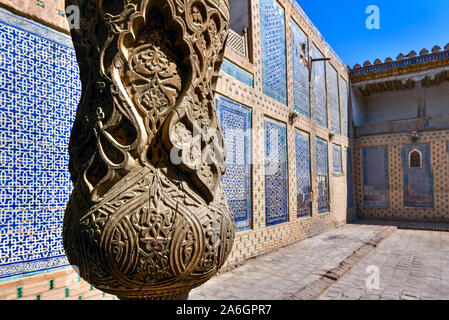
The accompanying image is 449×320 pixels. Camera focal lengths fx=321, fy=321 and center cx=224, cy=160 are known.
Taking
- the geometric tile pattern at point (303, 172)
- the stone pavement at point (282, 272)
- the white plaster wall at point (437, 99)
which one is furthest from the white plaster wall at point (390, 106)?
the stone pavement at point (282, 272)

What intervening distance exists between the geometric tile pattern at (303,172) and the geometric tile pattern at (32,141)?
5124 millimetres

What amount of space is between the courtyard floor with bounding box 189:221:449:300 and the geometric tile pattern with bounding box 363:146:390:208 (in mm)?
4153

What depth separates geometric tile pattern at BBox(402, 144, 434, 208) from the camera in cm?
1016

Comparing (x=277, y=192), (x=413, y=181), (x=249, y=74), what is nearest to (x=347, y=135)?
(x=413, y=181)

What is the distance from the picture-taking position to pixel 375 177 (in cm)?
1101

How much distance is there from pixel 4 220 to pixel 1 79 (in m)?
1.01

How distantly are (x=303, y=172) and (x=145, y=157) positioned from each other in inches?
256

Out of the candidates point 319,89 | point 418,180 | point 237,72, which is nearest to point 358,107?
point 418,180

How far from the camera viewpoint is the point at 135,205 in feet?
3.19

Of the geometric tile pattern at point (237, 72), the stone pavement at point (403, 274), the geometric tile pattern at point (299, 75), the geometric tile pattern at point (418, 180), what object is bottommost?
the stone pavement at point (403, 274)

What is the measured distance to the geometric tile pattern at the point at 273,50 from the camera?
582 cm

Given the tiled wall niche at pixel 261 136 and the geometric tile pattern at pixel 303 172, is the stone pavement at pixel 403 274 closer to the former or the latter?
the tiled wall niche at pixel 261 136

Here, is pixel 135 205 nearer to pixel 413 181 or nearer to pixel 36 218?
pixel 36 218

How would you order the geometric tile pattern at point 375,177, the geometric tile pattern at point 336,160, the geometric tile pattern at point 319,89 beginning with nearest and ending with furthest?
1. the geometric tile pattern at point 319,89
2. the geometric tile pattern at point 336,160
3. the geometric tile pattern at point 375,177
